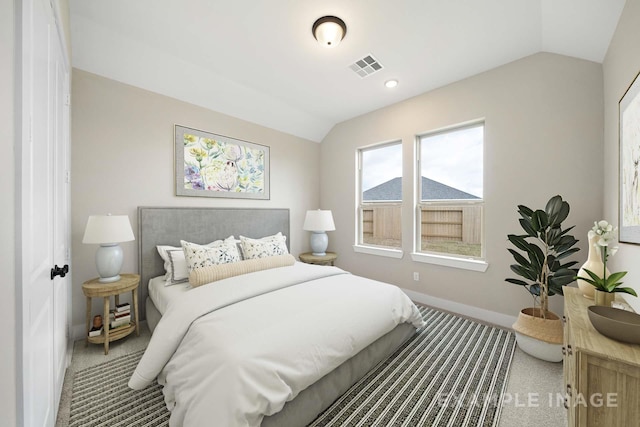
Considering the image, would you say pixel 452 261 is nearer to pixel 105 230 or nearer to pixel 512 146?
pixel 512 146

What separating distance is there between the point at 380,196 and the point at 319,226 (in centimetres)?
108

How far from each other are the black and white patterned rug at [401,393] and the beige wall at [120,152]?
109cm

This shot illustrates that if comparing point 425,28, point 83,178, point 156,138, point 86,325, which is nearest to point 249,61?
point 156,138

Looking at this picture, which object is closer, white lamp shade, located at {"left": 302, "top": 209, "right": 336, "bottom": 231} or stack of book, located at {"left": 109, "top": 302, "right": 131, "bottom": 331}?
stack of book, located at {"left": 109, "top": 302, "right": 131, "bottom": 331}

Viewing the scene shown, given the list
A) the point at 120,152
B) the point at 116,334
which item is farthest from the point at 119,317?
the point at 120,152

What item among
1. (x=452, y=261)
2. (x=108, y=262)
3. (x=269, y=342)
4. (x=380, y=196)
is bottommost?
(x=269, y=342)

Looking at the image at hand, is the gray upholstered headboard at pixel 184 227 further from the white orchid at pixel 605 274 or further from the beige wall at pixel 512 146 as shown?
the white orchid at pixel 605 274

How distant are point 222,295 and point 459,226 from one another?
9.36 feet

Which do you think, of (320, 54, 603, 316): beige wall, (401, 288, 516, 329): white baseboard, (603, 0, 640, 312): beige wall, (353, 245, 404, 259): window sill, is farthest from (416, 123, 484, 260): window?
(603, 0, 640, 312): beige wall

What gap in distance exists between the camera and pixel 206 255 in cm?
256

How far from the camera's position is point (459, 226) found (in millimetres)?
3164

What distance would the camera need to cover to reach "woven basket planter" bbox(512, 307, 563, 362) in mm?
1999

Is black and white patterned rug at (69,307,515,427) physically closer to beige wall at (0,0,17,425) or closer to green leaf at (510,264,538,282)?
green leaf at (510,264,538,282)

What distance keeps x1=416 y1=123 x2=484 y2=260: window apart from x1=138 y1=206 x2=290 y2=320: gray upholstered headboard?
2.31 metres
